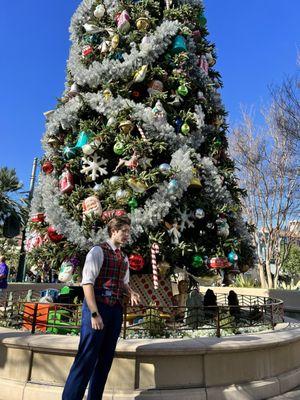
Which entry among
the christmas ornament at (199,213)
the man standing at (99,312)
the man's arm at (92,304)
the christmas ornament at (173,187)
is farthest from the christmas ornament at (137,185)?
the man's arm at (92,304)

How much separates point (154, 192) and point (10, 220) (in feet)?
42.0

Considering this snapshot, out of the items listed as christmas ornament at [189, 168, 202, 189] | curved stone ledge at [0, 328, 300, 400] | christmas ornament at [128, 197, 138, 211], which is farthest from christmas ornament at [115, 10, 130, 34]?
curved stone ledge at [0, 328, 300, 400]

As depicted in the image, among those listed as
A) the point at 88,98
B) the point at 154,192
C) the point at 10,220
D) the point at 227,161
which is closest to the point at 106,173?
the point at 154,192

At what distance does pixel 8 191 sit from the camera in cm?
1717

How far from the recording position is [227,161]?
765cm

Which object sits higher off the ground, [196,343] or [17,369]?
[196,343]

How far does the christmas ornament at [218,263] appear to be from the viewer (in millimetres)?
5811

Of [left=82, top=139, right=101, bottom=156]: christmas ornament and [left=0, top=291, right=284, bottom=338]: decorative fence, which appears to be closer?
[left=0, top=291, right=284, bottom=338]: decorative fence

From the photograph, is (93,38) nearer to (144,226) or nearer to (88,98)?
(88,98)

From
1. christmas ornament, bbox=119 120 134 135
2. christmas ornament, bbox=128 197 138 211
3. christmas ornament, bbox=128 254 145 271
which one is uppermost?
christmas ornament, bbox=119 120 134 135

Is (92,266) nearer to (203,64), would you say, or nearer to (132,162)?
(132,162)

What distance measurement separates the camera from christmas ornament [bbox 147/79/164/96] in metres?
6.82

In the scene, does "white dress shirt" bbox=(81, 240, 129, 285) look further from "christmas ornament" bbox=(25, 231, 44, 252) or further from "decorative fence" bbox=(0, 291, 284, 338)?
"christmas ornament" bbox=(25, 231, 44, 252)

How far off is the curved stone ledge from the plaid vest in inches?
36.2
